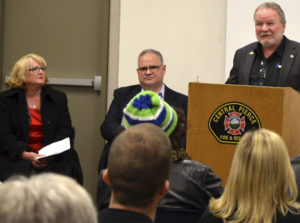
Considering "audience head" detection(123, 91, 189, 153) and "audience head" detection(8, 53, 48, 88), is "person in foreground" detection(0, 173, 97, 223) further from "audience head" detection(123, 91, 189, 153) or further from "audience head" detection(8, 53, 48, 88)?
"audience head" detection(8, 53, 48, 88)

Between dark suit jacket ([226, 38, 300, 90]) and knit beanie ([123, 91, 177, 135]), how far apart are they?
1514 millimetres

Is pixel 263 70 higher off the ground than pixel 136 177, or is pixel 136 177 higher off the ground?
pixel 263 70

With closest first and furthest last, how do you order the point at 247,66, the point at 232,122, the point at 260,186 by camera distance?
1. the point at 260,186
2. the point at 232,122
3. the point at 247,66

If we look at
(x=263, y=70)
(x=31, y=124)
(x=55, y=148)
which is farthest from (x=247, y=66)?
(x=31, y=124)

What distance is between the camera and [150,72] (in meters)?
5.19

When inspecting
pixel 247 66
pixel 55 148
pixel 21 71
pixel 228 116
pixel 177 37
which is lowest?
pixel 55 148

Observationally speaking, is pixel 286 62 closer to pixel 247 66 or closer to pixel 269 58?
pixel 269 58

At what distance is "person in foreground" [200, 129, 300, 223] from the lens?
2225 millimetres

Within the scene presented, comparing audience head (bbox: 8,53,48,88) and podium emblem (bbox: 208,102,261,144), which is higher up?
audience head (bbox: 8,53,48,88)

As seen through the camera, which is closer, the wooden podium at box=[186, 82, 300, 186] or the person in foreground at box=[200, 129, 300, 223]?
the person in foreground at box=[200, 129, 300, 223]

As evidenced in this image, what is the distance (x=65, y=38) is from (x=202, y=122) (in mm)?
3227

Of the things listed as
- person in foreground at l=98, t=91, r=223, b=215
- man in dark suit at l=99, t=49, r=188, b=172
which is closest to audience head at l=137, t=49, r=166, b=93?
man in dark suit at l=99, t=49, r=188, b=172

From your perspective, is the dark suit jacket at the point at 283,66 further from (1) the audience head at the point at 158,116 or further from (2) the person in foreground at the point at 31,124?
(2) the person in foreground at the point at 31,124

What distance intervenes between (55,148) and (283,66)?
2112 millimetres
